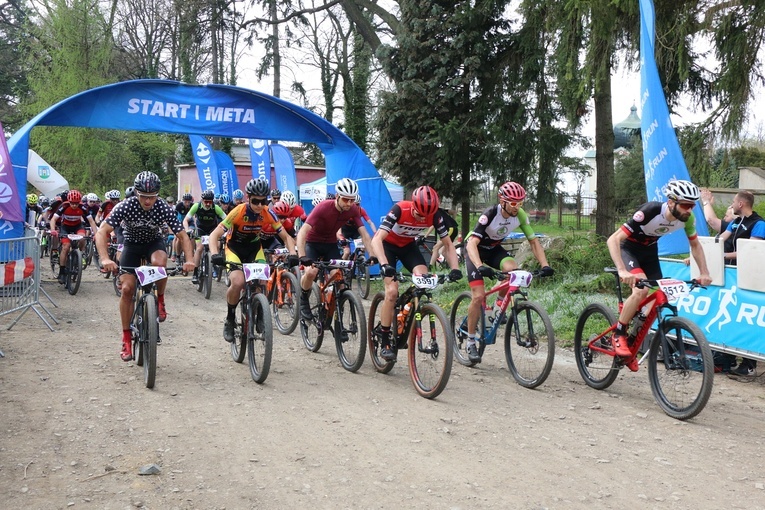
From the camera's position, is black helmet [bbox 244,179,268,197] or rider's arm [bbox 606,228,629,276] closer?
rider's arm [bbox 606,228,629,276]

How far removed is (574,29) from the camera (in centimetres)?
1329

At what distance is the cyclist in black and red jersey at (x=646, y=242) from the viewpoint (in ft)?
20.9

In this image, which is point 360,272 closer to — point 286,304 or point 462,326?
point 286,304

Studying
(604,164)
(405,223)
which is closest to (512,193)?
(405,223)

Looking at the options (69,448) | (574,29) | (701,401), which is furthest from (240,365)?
(574,29)

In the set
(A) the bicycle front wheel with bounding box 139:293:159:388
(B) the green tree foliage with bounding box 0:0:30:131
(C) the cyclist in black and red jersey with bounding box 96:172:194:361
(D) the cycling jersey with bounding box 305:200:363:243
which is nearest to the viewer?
(A) the bicycle front wheel with bounding box 139:293:159:388

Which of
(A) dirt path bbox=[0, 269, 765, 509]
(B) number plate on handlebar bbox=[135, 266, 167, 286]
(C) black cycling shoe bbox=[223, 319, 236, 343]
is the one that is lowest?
(A) dirt path bbox=[0, 269, 765, 509]

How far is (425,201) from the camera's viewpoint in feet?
23.9

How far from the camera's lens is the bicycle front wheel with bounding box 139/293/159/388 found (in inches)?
263

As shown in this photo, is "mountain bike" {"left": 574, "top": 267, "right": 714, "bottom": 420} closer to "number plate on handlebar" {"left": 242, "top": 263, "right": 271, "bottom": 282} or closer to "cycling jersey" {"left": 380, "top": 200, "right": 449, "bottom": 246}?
"cycling jersey" {"left": 380, "top": 200, "right": 449, "bottom": 246}

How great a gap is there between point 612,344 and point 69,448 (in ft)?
15.2

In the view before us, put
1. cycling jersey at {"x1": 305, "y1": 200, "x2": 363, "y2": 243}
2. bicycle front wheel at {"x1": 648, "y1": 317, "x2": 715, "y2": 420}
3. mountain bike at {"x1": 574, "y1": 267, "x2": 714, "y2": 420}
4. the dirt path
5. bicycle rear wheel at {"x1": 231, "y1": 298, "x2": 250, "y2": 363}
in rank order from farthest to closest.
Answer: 1. cycling jersey at {"x1": 305, "y1": 200, "x2": 363, "y2": 243}
2. bicycle rear wheel at {"x1": 231, "y1": 298, "x2": 250, "y2": 363}
3. mountain bike at {"x1": 574, "y1": 267, "x2": 714, "y2": 420}
4. bicycle front wheel at {"x1": 648, "y1": 317, "x2": 715, "y2": 420}
5. the dirt path

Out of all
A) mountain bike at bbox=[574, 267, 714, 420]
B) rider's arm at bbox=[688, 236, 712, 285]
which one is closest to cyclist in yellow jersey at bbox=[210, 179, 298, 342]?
mountain bike at bbox=[574, 267, 714, 420]

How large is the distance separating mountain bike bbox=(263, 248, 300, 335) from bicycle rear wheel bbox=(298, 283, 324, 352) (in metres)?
0.81
